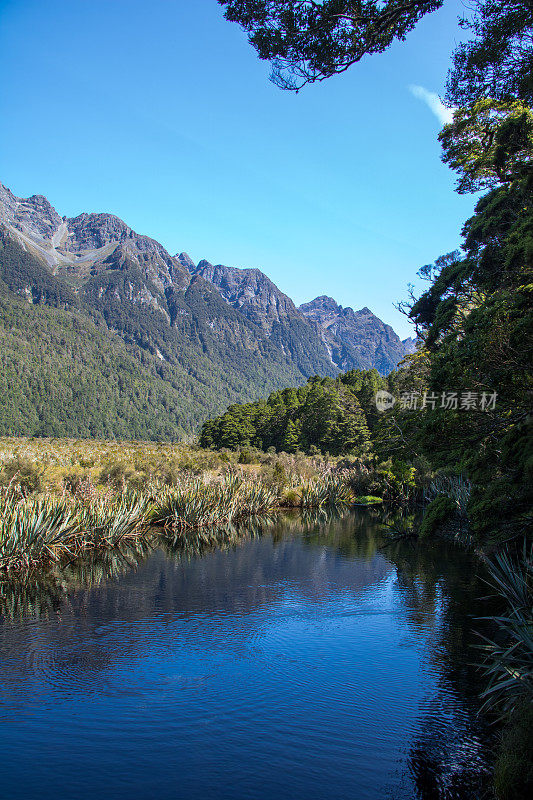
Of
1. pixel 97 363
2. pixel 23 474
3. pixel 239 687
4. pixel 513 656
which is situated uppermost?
pixel 97 363

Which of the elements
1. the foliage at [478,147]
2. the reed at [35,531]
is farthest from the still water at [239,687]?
the foliage at [478,147]

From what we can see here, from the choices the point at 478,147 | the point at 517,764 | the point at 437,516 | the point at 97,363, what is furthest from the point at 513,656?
the point at 97,363

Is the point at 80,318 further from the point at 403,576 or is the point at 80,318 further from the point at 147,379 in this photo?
the point at 403,576

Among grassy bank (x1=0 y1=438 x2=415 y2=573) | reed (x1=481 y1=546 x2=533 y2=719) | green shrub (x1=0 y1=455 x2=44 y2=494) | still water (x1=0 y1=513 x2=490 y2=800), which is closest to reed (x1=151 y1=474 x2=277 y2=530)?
grassy bank (x1=0 y1=438 x2=415 y2=573)

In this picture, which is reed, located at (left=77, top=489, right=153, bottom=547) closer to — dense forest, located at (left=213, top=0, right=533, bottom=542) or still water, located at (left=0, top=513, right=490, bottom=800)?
still water, located at (left=0, top=513, right=490, bottom=800)

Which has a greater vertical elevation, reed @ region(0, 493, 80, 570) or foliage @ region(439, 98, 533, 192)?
foliage @ region(439, 98, 533, 192)

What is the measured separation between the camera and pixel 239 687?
22.6ft

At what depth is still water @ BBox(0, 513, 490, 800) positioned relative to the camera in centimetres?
512

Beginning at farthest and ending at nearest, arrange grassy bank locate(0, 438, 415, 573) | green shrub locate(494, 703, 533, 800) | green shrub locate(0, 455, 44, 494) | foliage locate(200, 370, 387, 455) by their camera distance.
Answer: foliage locate(200, 370, 387, 455)
green shrub locate(0, 455, 44, 494)
grassy bank locate(0, 438, 415, 573)
green shrub locate(494, 703, 533, 800)

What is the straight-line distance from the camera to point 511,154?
14.5 meters

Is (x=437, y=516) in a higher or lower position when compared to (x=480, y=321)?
lower

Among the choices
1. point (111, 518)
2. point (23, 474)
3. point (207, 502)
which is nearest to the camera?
point (111, 518)

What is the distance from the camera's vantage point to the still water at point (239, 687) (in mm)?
5125

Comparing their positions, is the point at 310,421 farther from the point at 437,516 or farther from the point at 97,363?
the point at 97,363
